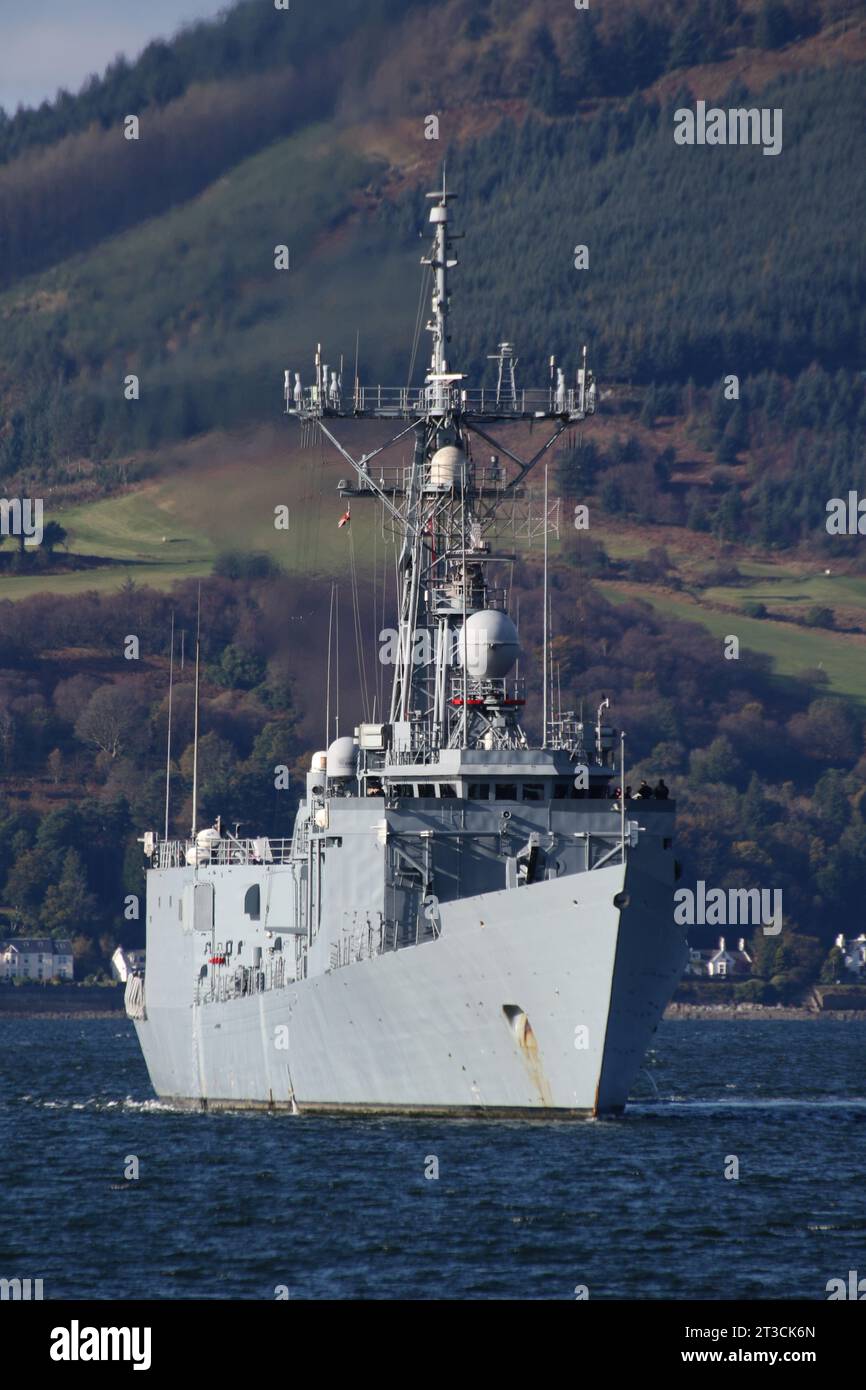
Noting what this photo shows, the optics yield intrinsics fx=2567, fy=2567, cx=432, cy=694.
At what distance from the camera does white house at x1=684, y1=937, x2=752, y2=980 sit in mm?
149500

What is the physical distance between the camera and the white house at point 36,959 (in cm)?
14712

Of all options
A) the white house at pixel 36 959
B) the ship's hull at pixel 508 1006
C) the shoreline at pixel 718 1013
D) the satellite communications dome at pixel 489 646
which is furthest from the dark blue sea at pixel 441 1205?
the white house at pixel 36 959

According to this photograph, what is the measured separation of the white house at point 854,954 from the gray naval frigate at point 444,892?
351ft

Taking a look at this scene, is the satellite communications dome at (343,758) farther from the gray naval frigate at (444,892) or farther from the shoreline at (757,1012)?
the shoreline at (757,1012)

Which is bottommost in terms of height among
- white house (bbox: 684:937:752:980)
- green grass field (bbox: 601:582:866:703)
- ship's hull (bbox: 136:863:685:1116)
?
ship's hull (bbox: 136:863:685:1116)

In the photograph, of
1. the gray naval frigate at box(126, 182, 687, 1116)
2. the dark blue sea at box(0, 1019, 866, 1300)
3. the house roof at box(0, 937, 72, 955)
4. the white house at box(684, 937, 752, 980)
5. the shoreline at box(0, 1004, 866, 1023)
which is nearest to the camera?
the dark blue sea at box(0, 1019, 866, 1300)

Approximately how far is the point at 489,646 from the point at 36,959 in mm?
107829

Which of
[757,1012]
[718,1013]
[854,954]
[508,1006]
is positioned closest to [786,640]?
[854,954]

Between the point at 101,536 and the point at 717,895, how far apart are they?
141 feet

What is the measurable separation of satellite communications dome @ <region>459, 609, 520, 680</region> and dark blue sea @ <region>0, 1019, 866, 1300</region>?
26.5ft

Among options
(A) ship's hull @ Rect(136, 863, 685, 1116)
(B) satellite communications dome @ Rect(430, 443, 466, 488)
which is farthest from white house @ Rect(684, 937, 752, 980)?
(A) ship's hull @ Rect(136, 863, 685, 1116)

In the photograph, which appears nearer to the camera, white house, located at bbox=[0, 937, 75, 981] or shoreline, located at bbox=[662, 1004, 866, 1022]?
shoreline, located at bbox=[662, 1004, 866, 1022]

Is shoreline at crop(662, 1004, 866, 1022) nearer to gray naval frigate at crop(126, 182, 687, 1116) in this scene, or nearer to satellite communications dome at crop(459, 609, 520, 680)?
gray naval frigate at crop(126, 182, 687, 1116)
